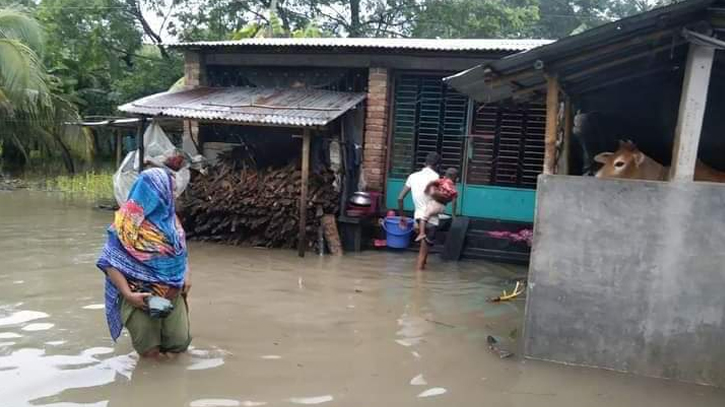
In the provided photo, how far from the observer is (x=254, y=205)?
9.37m

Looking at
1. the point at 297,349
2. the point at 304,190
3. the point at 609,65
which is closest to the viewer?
the point at 297,349

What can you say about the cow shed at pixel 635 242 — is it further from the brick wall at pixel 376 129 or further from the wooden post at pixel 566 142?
the brick wall at pixel 376 129

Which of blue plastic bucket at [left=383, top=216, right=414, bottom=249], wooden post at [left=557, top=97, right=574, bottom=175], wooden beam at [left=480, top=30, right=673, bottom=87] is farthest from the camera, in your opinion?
blue plastic bucket at [left=383, top=216, right=414, bottom=249]

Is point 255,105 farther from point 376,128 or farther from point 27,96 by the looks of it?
point 27,96

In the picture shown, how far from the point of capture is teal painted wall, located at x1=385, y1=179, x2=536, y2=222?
380 inches

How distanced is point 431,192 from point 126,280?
4.79 metres

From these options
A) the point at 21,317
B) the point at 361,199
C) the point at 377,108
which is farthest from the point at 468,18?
the point at 21,317

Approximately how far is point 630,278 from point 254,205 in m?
6.16

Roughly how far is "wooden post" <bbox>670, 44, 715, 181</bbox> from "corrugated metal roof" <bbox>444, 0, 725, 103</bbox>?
0.80ft

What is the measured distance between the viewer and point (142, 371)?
4156mm

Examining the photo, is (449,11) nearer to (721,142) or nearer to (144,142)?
(144,142)

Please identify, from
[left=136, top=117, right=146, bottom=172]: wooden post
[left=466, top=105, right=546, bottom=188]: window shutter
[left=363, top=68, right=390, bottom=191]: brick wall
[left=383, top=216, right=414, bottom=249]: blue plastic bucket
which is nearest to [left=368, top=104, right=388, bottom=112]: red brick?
[left=363, top=68, right=390, bottom=191]: brick wall

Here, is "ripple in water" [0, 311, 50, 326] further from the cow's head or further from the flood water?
the cow's head

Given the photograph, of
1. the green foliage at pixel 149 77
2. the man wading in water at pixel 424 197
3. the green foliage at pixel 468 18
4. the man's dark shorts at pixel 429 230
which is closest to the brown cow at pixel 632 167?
the man wading in water at pixel 424 197
